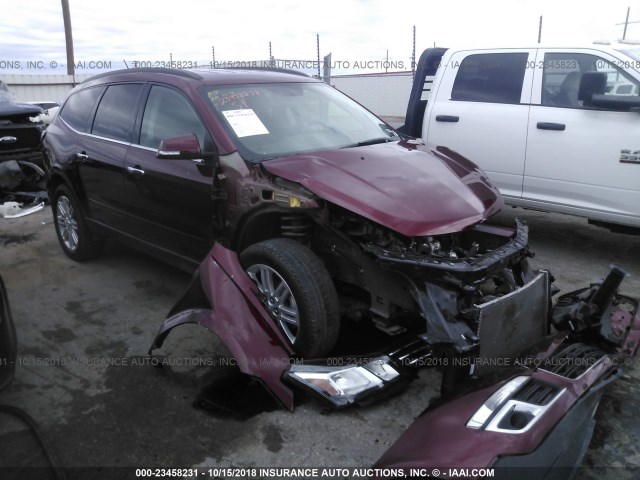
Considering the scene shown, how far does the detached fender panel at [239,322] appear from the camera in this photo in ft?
9.23

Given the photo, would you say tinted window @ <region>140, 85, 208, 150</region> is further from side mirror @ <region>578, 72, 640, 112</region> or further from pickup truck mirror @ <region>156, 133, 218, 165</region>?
side mirror @ <region>578, 72, 640, 112</region>

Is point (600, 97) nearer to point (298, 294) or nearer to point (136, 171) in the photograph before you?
point (298, 294)

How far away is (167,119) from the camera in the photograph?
400cm

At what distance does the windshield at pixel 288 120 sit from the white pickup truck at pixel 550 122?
135cm

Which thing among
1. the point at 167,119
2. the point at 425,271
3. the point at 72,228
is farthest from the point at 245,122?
the point at 72,228

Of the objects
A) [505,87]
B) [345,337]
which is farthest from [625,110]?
[345,337]

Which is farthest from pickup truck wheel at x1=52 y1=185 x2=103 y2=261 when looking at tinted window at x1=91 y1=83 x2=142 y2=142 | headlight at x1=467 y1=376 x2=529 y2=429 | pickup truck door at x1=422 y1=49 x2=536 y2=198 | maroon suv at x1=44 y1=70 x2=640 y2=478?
headlight at x1=467 y1=376 x2=529 y2=429

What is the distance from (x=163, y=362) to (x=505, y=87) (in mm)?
4118

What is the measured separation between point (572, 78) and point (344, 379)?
3.87 metres

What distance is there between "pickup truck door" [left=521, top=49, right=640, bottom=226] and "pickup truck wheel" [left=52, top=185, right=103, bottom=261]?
4.23 metres

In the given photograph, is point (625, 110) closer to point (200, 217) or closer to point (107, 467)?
point (200, 217)

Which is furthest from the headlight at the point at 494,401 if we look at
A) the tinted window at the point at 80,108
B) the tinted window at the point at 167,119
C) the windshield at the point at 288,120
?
the tinted window at the point at 80,108

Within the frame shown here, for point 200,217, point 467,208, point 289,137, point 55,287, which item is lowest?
point 55,287

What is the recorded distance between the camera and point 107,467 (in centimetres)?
254
